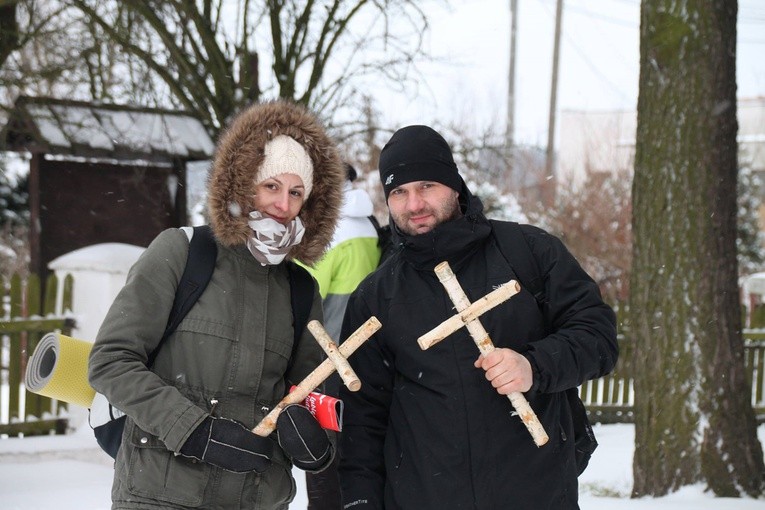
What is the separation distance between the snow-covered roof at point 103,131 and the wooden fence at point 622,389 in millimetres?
4652

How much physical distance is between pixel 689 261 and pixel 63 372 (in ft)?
12.8

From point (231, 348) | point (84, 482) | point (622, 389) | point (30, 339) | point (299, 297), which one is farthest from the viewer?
point (622, 389)

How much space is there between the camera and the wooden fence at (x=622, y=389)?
9.25m

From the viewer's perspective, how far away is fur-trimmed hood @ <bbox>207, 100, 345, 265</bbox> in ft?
8.39

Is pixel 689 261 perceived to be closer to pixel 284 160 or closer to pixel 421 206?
pixel 421 206

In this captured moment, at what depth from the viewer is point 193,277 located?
2434 mm

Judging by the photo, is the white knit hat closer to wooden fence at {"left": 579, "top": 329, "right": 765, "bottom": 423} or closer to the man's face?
the man's face

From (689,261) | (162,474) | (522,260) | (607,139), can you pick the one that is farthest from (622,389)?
(607,139)

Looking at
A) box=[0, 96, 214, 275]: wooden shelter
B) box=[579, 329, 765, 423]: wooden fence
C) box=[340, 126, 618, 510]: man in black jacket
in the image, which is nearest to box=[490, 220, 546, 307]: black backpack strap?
box=[340, 126, 618, 510]: man in black jacket

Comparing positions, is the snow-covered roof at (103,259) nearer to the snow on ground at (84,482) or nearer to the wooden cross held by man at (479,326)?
the snow on ground at (84,482)

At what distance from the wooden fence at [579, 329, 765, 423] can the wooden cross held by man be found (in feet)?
23.6

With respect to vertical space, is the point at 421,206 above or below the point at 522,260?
above

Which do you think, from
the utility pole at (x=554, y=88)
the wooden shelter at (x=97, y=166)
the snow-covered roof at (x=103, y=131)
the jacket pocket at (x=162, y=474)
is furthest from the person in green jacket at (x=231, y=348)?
the utility pole at (x=554, y=88)

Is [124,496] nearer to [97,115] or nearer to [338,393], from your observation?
[338,393]
